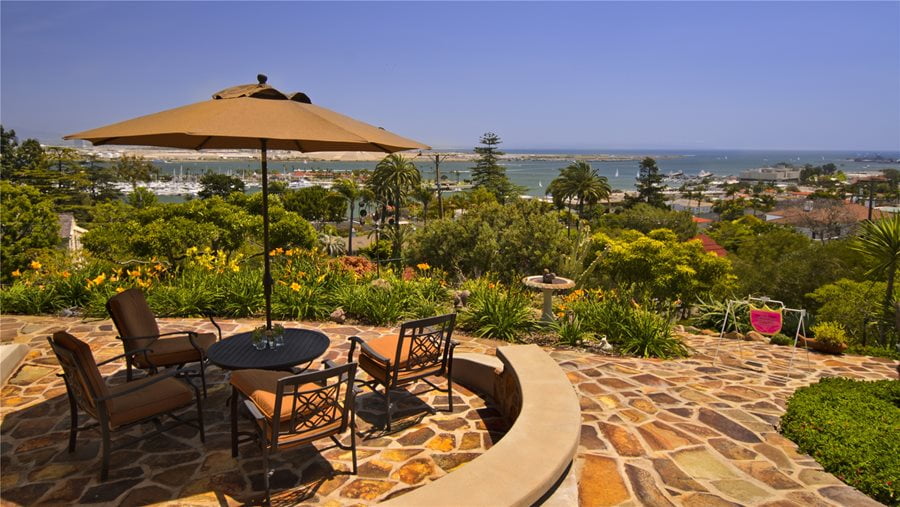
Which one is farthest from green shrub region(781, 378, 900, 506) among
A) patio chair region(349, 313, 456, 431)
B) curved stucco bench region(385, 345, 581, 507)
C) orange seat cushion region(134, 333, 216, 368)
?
orange seat cushion region(134, 333, 216, 368)

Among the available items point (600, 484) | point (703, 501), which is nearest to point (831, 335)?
point (703, 501)

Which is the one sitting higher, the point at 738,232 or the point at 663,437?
the point at 663,437

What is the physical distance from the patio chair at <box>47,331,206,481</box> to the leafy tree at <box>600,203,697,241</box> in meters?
44.9

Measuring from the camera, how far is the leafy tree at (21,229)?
2380 centimetres

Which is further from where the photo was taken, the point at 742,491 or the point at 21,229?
the point at 21,229

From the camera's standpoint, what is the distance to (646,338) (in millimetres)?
6836

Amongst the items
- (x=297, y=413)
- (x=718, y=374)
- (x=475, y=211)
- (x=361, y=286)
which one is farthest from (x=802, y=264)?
(x=297, y=413)

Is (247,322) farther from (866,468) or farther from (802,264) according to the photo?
(802,264)

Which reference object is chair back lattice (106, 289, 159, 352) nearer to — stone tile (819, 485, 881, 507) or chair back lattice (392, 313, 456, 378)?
chair back lattice (392, 313, 456, 378)

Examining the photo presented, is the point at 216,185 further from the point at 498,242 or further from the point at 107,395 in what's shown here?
the point at 107,395

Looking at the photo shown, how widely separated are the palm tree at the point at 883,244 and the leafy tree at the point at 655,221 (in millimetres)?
32281

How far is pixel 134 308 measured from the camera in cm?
453

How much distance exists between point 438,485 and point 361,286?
544 cm

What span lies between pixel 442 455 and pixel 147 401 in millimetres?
2106
